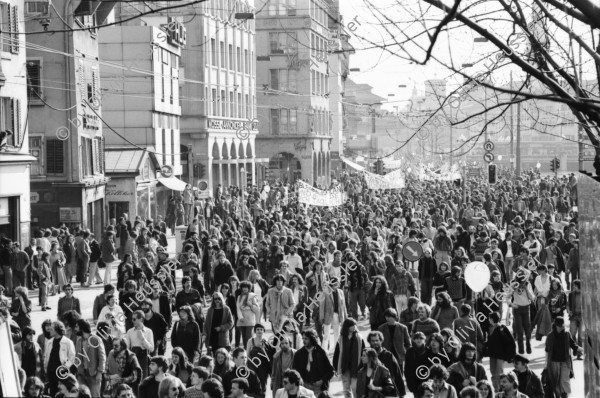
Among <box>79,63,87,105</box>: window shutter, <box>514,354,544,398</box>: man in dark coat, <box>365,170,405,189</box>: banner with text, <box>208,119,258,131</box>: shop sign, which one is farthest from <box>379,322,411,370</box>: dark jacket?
<box>208,119,258,131</box>: shop sign

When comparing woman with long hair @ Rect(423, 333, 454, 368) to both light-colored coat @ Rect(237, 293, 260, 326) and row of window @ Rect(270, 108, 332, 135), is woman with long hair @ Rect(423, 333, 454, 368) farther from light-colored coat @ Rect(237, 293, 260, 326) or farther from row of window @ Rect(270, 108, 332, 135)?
row of window @ Rect(270, 108, 332, 135)

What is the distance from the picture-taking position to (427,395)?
12.5 m

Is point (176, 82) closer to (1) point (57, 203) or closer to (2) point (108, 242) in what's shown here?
(1) point (57, 203)

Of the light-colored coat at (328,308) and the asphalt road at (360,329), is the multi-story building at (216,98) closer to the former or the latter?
the asphalt road at (360,329)

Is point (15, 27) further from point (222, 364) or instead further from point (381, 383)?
point (381, 383)

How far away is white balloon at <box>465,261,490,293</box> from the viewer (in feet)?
62.3

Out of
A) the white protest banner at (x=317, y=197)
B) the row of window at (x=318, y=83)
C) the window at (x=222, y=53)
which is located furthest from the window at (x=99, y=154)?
the row of window at (x=318, y=83)

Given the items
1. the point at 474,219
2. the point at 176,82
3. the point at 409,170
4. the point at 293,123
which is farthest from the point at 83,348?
the point at 409,170

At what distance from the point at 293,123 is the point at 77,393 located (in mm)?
82382

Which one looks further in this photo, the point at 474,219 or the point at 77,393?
Answer: the point at 474,219

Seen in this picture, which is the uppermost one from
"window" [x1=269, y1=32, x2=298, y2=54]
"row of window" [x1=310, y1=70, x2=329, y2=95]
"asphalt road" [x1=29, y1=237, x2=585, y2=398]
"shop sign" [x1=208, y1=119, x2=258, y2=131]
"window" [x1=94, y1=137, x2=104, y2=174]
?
"window" [x1=269, y1=32, x2=298, y2=54]

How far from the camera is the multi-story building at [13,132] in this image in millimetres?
34688

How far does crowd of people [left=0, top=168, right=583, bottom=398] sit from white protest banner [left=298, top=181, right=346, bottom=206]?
10.7m

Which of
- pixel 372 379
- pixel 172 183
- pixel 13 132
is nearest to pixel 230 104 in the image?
pixel 172 183
